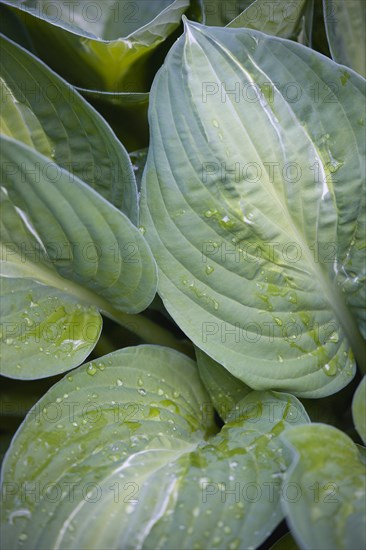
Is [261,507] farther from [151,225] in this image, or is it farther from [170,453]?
[151,225]

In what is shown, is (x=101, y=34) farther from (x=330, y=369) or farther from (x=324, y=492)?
(x=324, y=492)

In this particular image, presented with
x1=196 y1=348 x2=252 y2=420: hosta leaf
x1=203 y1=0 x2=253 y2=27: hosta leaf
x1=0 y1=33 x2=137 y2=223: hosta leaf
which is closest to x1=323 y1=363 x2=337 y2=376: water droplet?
x1=196 y1=348 x2=252 y2=420: hosta leaf

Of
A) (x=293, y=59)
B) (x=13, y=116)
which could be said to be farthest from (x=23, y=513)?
(x=293, y=59)

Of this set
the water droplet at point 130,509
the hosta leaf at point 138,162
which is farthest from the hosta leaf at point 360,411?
the hosta leaf at point 138,162

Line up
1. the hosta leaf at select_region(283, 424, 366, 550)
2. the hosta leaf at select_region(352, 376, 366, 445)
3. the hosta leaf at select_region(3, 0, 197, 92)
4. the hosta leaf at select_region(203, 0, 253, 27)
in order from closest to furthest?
the hosta leaf at select_region(283, 424, 366, 550), the hosta leaf at select_region(352, 376, 366, 445), the hosta leaf at select_region(3, 0, 197, 92), the hosta leaf at select_region(203, 0, 253, 27)

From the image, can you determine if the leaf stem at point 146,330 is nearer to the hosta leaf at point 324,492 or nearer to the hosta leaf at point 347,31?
the hosta leaf at point 324,492

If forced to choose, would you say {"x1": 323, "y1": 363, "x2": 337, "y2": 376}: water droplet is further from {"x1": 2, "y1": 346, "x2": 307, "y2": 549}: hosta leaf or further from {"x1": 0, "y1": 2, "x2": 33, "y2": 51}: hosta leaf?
{"x1": 0, "y1": 2, "x2": 33, "y2": 51}: hosta leaf
